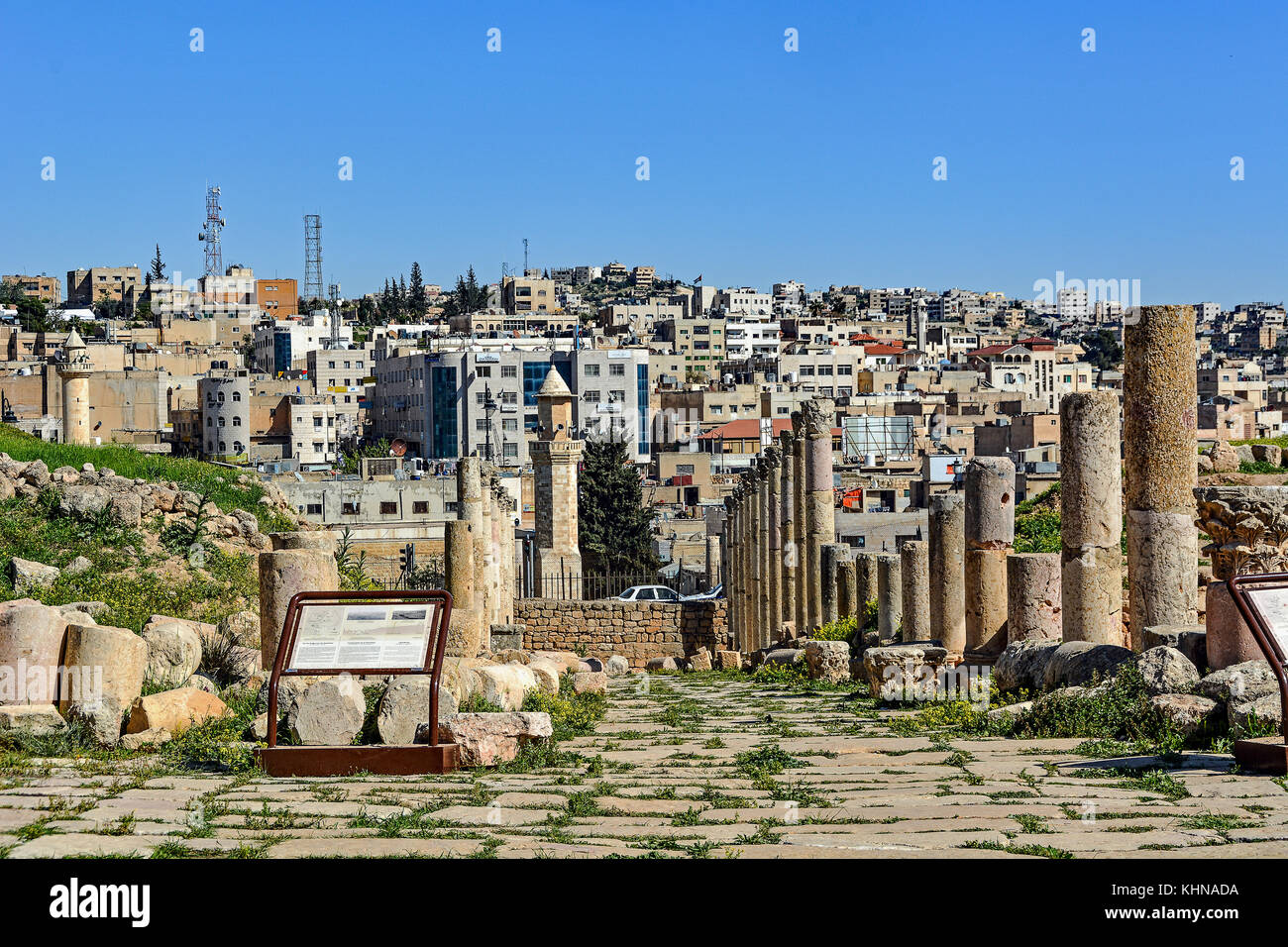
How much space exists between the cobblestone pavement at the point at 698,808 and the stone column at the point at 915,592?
7203 mm

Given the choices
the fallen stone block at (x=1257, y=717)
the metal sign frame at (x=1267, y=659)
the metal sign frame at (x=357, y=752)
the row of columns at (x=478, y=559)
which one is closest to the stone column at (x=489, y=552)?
the row of columns at (x=478, y=559)

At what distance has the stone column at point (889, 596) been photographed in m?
19.4

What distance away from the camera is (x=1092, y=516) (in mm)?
13836

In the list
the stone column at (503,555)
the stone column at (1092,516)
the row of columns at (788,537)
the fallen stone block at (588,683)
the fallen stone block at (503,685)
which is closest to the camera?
the fallen stone block at (503,685)

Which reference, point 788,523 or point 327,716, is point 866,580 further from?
point 327,716

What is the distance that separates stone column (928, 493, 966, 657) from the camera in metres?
16.8

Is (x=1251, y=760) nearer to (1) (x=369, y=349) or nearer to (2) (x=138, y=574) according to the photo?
(2) (x=138, y=574)

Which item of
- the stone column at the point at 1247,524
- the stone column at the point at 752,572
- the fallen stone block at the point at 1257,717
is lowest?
the stone column at the point at 752,572

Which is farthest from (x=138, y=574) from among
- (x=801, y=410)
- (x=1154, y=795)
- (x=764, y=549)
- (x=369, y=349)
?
(x=369, y=349)

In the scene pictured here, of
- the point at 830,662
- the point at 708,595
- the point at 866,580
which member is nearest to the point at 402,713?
the point at 830,662

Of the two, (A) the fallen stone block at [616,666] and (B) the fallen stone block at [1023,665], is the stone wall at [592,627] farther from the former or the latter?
(B) the fallen stone block at [1023,665]

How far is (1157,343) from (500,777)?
22.7 feet

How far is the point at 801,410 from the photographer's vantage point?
1072 inches
